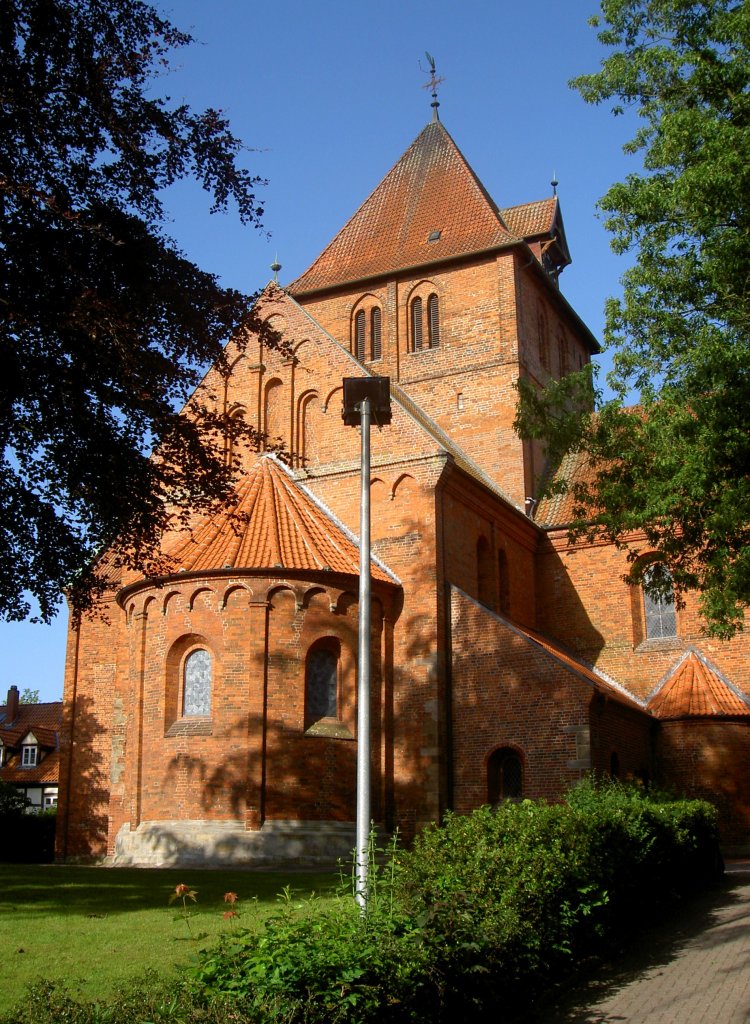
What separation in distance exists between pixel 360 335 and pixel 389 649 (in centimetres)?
1336

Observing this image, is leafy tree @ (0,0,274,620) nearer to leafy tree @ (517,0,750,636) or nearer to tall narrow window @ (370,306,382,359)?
leafy tree @ (517,0,750,636)

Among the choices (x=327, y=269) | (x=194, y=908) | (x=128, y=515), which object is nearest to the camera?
(x=194, y=908)

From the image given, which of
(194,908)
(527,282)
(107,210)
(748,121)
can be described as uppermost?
(527,282)

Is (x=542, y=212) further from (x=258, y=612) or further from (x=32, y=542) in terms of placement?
(x=32, y=542)

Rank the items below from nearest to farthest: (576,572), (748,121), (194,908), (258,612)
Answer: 1. (194,908)
2. (748,121)
3. (258,612)
4. (576,572)

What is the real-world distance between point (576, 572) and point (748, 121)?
1373 cm

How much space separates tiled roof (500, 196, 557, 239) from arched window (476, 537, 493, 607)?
42.2ft

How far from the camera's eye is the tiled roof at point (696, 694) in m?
23.3

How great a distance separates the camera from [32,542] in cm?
1376

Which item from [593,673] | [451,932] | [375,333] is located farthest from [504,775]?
[375,333]

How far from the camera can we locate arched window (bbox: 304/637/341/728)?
19.8 meters

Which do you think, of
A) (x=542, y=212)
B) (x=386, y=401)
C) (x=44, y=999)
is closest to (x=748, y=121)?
(x=386, y=401)

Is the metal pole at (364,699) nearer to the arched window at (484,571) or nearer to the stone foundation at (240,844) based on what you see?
the stone foundation at (240,844)

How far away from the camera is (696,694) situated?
2384cm
